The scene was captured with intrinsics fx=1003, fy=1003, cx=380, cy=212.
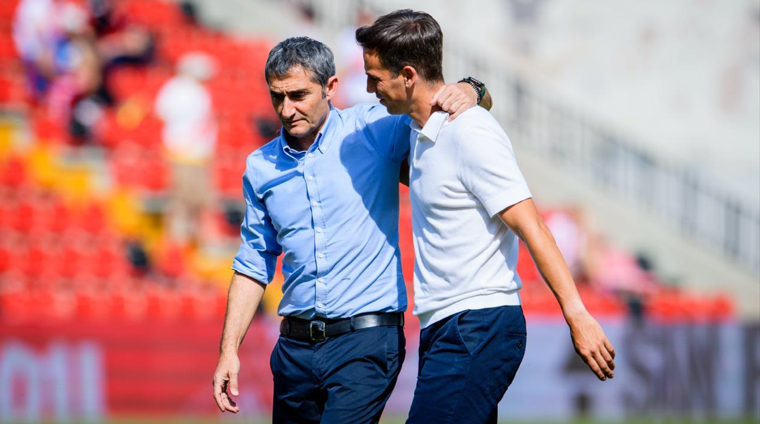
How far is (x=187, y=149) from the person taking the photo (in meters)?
11.6

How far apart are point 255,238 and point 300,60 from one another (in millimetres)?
782

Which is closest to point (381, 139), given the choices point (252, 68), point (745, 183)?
point (252, 68)

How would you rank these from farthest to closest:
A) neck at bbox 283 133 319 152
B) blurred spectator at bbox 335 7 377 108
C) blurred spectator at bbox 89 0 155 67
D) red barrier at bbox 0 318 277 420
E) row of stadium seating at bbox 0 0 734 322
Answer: blurred spectator at bbox 89 0 155 67
blurred spectator at bbox 335 7 377 108
row of stadium seating at bbox 0 0 734 322
red barrier at bbox 0 318 277 420
neck at bbox 283 133 319 152

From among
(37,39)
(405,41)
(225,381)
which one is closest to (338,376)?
(225,381)

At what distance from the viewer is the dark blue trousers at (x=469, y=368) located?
351cm

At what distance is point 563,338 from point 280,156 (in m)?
6.51

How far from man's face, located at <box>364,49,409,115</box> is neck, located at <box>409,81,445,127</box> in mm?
33

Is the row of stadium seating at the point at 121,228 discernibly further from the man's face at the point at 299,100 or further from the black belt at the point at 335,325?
the man's face at the point at 299,100

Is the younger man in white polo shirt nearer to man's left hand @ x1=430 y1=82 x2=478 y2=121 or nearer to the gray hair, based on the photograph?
man's left hand @ x1=430 y1=82 x2=478 y2=121

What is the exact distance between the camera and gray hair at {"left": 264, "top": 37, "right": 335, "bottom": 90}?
12.8 ft

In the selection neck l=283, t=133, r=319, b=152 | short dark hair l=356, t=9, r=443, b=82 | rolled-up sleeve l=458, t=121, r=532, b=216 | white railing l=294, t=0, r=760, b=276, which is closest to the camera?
rolled-up sleeve l=458, t=121, r=532, b=216

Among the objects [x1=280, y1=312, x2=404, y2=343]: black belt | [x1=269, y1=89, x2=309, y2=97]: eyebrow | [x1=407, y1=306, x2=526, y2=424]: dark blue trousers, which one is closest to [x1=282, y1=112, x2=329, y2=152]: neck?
[x1=269, y1=89, x2=309, y2=97]: eyebrow

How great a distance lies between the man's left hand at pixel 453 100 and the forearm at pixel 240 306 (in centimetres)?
113

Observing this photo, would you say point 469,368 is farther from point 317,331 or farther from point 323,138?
point 323,138
